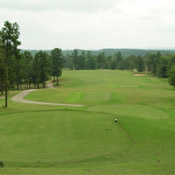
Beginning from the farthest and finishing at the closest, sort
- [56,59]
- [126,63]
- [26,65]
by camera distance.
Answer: [126,63] < [56,59] < [26,65]

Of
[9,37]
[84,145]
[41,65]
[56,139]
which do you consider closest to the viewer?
[84,145]

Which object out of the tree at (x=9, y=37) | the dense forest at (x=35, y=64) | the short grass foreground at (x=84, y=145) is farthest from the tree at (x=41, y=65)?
the short grass foreground at (x=84, y=145)

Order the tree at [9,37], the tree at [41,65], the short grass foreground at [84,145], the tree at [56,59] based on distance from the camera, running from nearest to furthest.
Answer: the short grass foreground at [84,145] → the tree at [9,37] → the tree at [41,65] → the tree at [56,59]

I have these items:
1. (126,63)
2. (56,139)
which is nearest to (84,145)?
(56,139)

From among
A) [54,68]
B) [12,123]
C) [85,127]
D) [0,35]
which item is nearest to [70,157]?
[85,127]

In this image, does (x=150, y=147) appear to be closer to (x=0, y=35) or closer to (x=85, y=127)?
(x=85, y=127)

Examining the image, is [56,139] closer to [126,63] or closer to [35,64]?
[35,64]

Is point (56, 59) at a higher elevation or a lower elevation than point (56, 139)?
higher

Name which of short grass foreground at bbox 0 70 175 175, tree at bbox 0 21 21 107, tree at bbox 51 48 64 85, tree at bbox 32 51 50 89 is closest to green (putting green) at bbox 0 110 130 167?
short grass foreground at bbox 0 70 175 175

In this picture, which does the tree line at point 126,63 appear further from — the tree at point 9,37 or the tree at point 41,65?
the tree at point 9,37

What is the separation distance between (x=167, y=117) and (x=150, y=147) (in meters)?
13.0

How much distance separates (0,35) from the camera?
35844 mm

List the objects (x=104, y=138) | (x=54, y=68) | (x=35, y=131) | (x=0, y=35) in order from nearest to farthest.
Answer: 1. (x=104, y=138)
2. (x=35, y=131)
3. (x=0, y=35)
4. (x=54, y=68)

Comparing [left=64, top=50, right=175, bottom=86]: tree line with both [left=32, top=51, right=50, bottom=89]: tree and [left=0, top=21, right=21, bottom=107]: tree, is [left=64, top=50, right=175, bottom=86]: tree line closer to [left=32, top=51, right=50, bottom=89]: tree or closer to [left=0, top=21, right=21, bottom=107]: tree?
[left=32, top=51, right=50, bottom=89]: tree
